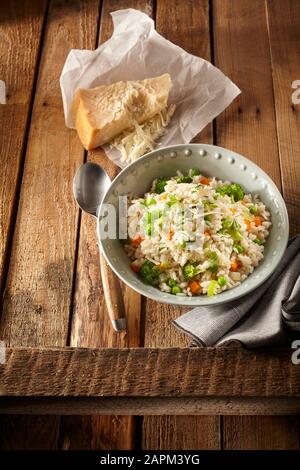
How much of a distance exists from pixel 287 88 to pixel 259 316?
989 millimetres

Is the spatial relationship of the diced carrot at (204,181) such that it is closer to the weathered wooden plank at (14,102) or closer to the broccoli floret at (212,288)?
the broccoli floret at (212,288)

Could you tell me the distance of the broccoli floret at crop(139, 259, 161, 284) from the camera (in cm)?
164

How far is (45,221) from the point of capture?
194 centimetres

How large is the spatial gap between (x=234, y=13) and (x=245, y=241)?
4.05 feet

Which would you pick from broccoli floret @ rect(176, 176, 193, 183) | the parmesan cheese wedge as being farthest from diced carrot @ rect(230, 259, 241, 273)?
the parmesan cheese wedge

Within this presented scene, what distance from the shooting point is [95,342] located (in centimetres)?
171

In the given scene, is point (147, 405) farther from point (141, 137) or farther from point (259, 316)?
point (141, 137)

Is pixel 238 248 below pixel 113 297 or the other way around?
the other way around

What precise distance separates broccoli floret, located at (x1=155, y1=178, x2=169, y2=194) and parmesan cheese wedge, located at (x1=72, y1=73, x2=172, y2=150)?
34cm

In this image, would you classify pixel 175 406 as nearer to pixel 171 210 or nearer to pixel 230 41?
pixel 171 210

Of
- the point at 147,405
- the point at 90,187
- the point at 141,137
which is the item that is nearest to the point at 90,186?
the point at 90,187

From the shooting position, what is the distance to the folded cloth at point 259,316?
155 centimetres

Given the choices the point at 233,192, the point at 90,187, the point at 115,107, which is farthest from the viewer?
the point at 115,107

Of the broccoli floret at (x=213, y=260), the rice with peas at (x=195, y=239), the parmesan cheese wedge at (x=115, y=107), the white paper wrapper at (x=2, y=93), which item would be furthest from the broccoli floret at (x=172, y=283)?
the white paper wrapper at (x=2, y=93)
